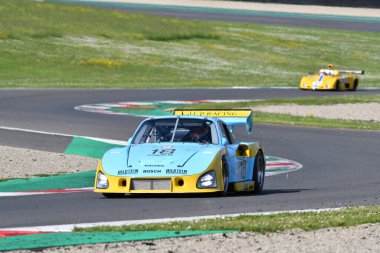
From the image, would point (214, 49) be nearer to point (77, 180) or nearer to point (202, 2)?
point (202, 2)

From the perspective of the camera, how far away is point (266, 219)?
1129 cm

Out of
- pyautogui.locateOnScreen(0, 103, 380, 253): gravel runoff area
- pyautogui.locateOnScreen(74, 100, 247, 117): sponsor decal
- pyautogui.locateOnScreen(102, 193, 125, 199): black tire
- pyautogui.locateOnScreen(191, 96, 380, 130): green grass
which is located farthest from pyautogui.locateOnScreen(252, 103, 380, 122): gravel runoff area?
pyautogui.locateOnScreen(0, 103, 380, 253): gravel runoff area

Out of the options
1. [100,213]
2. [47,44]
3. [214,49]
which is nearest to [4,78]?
[47,44]

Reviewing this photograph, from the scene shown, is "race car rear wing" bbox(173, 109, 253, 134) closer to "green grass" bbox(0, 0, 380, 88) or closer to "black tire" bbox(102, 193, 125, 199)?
"black tire" bbox(102, 193, 125, 199)

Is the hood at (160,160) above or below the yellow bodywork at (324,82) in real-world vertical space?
above

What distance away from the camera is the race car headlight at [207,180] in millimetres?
13578

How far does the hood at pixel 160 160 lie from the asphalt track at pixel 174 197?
13.4 inches

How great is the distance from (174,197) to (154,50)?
41217 mm

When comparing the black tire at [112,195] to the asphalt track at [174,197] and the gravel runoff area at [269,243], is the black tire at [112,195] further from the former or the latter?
the gravel runoff area at [269,243]

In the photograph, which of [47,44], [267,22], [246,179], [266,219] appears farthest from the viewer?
[267,22]

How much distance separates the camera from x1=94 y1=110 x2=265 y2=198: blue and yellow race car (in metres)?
13.5

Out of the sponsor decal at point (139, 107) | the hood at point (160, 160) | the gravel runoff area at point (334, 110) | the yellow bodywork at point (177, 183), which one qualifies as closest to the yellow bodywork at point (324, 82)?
the gravel runoff area at point (334, 110)

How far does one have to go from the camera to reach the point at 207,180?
13.6m

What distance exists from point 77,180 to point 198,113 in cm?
208
